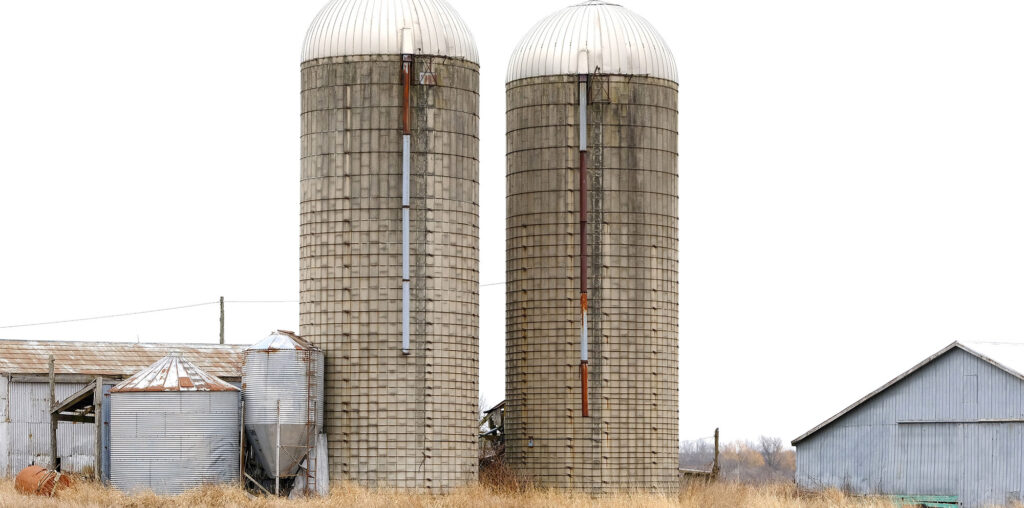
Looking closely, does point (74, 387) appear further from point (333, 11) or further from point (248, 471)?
point (333, 11)

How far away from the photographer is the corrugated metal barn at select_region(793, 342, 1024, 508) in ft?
148


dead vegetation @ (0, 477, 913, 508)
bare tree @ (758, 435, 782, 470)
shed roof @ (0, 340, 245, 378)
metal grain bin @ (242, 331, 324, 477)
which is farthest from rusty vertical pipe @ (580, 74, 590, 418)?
bare tree @ (758, 435, 782, 470)

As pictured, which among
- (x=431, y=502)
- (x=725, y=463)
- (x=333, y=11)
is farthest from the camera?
(x=725, y=463)

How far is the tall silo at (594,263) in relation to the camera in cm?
4844

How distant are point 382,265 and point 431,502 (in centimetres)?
659

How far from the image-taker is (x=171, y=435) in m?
43.2

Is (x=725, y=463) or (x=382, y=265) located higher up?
(x=382, y=265)

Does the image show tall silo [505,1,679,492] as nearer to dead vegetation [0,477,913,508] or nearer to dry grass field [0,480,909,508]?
dead vegetation [0,477,913,508]

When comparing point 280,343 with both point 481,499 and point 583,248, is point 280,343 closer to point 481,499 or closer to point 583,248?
point 481,499

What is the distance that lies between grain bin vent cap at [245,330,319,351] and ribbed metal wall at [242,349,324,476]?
136mm

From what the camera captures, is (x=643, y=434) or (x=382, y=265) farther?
(x=643, y=434)

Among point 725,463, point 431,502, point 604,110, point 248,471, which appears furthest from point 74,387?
point 725,463

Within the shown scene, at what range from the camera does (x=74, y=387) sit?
52438 mm

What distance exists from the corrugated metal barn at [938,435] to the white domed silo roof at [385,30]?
51.8ft
